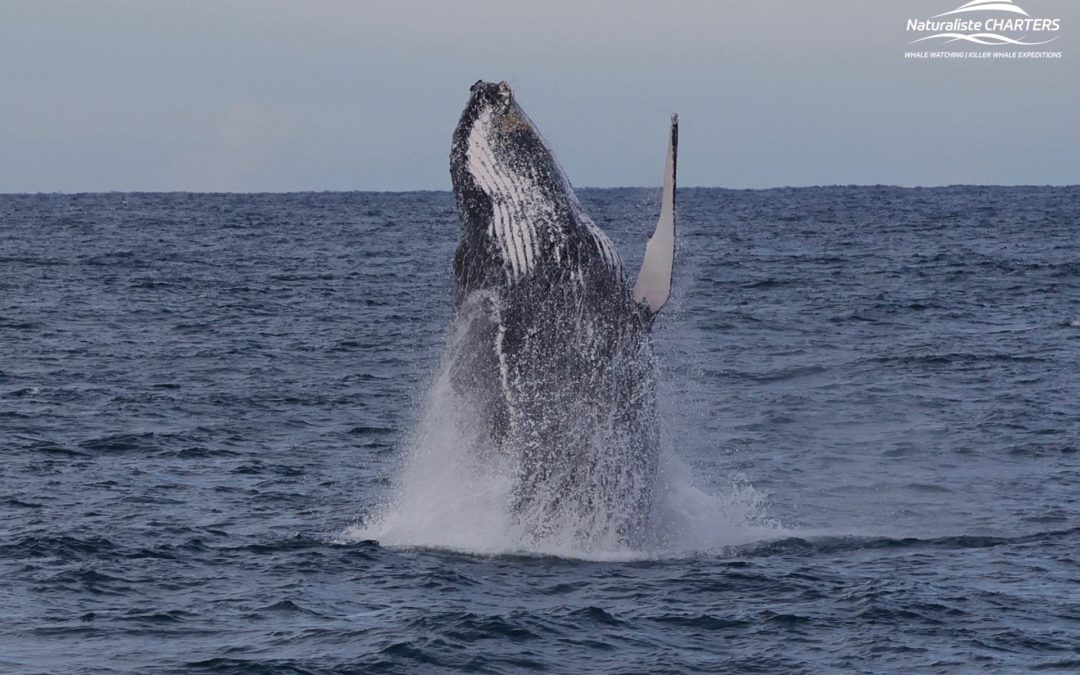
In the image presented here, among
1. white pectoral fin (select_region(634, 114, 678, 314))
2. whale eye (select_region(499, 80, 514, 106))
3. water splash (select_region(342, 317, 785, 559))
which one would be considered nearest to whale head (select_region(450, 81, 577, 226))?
whale eye (select_region(499, 80, 514, 106))

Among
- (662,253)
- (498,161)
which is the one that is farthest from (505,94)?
(662,253)

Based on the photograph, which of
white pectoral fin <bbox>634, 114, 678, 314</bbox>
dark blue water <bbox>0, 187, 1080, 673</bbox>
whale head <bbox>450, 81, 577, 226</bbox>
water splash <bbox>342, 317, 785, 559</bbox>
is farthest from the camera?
water splash <bbox>342, 317, 785, 559</bbox>

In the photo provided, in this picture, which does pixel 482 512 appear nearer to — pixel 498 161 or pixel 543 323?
pixel 543 323

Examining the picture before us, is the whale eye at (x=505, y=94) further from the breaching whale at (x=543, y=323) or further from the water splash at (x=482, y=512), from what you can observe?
the water splash at (x=482, y=512)

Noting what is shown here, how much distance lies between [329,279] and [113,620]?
39437 millimetres

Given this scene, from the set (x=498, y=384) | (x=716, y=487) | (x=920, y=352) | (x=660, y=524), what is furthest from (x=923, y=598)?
(x=920, y=352)

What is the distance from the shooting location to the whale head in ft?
44.2

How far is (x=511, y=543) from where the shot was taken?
14172 mm

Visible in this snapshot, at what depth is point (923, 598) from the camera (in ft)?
42.5

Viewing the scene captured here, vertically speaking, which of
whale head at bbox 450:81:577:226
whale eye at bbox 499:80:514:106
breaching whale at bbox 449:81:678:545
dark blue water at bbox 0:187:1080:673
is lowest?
dark blue water at bbox 0:187:1080:673

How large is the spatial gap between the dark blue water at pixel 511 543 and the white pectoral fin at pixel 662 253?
5.29ft

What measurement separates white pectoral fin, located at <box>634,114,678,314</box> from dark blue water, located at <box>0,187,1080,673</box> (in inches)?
63.5

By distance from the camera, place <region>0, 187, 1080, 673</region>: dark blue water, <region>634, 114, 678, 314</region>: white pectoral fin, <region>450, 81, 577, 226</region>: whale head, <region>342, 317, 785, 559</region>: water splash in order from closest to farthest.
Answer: <region>0, 187, 1080, 673</region>: dark blue water
<region>634, 114, 678, 314</region>: white pectoral fin
<region>450, 81, 577, 226</region>: whale head
<region>342, 317, 785, 559</region>: water splash

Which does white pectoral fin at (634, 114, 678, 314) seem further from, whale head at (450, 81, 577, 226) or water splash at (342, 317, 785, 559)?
water splash at (342, 317, 785, 559)
